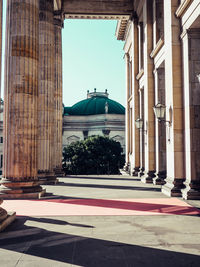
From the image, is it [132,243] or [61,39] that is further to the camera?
[61,39]


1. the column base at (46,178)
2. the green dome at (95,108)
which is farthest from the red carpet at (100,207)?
the green dome at (95,108)

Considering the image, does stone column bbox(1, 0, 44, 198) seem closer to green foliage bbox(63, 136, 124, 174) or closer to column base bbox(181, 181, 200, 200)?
column base bbox(181, 181, 200, 200)

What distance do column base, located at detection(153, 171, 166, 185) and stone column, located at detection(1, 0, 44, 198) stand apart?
10130mm

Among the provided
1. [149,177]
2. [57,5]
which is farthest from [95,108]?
[149,177]

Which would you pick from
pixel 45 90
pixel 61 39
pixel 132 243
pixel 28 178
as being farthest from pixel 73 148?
pixel 132 243

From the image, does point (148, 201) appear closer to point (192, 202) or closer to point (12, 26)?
point (192, 202)

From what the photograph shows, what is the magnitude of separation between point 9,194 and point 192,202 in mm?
9575

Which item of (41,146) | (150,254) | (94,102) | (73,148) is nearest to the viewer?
(150,254)

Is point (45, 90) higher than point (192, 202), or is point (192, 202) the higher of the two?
point (45, 90)

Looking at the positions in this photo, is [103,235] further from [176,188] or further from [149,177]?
[149,177]

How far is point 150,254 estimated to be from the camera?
6.78m

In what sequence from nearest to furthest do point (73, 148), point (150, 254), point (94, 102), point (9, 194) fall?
point (150, 254)
point (9, 194)
point (73, 148)
point (94, 102)

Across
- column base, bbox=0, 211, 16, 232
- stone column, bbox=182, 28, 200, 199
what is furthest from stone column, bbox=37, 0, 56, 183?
column base, bbox=0, 211, 16, 232

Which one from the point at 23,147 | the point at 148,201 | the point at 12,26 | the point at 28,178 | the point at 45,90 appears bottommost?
the point at 148,201
